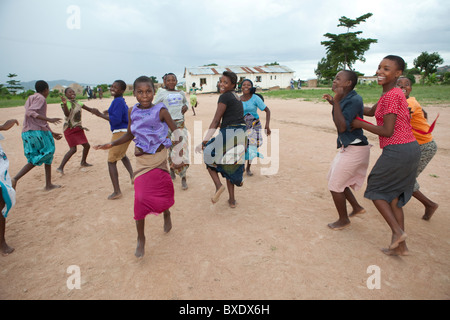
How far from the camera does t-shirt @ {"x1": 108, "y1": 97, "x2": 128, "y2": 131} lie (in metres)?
4.52

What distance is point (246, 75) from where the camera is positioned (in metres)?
44.3

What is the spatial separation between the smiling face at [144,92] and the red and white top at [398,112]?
2366mm

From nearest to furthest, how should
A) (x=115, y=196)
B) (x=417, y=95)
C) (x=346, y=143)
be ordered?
(x=346, y=143), (x=115, y=196), (x=417, y=95)

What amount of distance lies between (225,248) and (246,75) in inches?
1729

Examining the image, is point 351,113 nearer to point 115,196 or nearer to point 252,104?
point 252,104

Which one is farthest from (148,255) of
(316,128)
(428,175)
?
(316,128)

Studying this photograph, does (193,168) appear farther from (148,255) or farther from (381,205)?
(381,205)

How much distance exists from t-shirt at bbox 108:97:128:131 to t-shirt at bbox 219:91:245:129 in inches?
71.8

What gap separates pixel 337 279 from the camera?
251cm

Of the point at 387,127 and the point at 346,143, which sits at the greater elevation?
the point at 387,127

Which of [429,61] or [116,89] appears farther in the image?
[429,61]

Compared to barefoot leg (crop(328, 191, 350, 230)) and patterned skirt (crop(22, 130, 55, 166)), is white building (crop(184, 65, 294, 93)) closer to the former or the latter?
patterned skirt (crop(22, 130, 55, 166))

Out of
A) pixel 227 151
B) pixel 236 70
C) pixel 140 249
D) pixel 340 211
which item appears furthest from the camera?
pixel 236 70

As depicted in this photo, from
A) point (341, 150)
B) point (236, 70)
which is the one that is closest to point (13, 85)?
point (236, 70)
